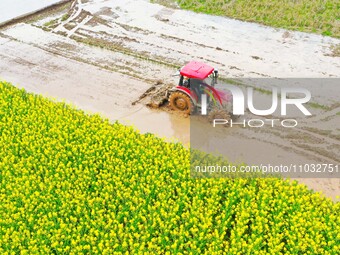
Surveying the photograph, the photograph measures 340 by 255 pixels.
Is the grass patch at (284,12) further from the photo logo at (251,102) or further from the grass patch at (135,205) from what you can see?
the grass patch at (135,205)

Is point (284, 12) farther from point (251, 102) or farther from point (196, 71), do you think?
point (196, 71)

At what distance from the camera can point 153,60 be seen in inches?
682

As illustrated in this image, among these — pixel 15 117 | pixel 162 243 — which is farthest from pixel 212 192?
pixel 15 117

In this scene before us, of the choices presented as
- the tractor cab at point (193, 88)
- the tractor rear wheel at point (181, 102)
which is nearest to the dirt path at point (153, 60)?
the tractor rear wheel at point (181, 102)

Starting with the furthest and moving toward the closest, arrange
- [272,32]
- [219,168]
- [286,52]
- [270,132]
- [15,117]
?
[272,32] → [286,52] → [270,132] → [15,117] → [219,168]

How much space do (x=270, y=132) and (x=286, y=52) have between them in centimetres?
534

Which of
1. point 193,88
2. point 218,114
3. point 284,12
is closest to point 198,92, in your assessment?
point 193,88

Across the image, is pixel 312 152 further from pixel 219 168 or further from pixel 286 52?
pixel 286 52

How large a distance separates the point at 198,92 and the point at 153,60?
168 inches

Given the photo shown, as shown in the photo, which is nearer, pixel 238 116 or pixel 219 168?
pixel 219 168

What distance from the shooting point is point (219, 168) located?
10406 mm

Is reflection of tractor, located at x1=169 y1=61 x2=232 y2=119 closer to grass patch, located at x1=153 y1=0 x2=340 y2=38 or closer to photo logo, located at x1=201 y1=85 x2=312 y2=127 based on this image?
photo logo, located at x1=201 y1=85 x2=312 y2=127

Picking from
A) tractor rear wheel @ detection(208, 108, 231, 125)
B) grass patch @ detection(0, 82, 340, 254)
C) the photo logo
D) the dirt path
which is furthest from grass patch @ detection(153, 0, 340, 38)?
grass patch @ detection(0, 82, 340, 254)

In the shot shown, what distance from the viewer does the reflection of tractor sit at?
44.0 feet
